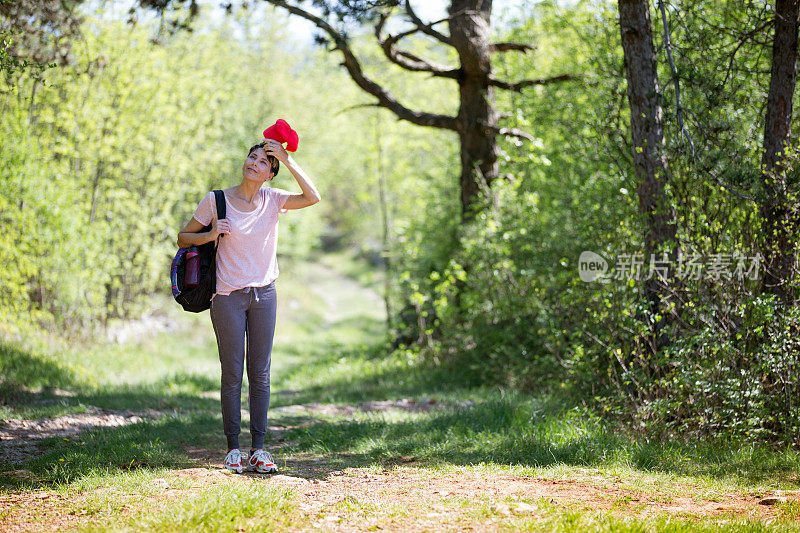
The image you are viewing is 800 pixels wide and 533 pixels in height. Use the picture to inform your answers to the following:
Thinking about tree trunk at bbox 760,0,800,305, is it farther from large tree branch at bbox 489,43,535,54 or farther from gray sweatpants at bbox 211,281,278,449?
large tree branch at bbox 489,43,535,54

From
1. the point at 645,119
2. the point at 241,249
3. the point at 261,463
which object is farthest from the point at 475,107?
the point at 261,463

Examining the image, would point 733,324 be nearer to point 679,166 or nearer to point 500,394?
point 679,166

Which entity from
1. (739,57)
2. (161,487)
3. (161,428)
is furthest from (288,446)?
(739,57)

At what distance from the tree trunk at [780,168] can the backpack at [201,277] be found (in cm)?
428

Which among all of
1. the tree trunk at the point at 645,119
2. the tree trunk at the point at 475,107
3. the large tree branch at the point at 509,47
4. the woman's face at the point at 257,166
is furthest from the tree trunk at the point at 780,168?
the large tree branch at the point at 509,47

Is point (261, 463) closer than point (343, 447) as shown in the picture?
Yes

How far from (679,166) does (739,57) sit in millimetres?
1822

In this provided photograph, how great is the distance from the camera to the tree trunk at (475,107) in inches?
395

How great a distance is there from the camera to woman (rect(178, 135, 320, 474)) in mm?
4477

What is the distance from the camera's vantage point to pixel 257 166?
4590 mm

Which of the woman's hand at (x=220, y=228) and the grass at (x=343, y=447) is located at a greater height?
the woman's hand at (x=220, y=228)

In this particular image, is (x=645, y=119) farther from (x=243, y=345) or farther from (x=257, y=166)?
(x=243, y=345)

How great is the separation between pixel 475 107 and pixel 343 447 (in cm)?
643

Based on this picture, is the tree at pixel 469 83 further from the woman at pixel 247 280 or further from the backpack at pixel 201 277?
the backpack at pixel 201 277
